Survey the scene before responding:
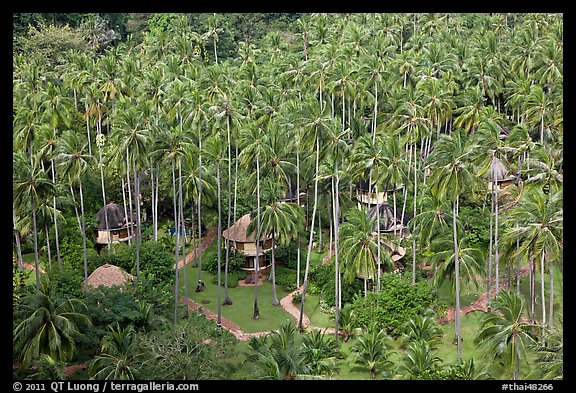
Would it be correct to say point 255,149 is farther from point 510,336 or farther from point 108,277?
point 510,336

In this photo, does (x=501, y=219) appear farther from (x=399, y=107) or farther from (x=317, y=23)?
(x=317, y=23)

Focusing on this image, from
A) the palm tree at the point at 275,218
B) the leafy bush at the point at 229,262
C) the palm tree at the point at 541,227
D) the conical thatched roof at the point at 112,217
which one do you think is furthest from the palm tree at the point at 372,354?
the conical thatched roof at the point at 112,217

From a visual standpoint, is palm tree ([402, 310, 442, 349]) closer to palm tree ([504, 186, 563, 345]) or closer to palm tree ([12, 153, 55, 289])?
palm tree ([504, 186, 563, 345])

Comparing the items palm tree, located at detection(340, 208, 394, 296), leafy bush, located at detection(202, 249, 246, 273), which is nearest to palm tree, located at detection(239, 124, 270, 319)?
leafy bush, located at detection(202, 249, 246, 273)

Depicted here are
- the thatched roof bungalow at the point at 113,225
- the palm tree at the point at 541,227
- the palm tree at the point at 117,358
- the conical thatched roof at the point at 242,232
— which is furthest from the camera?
the thatched roof bungalow at the point at 113,225

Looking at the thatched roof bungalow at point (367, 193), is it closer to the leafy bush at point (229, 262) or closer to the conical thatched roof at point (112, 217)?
the leafy bush at point (229, 262)

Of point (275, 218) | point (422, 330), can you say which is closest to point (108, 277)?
point (275, 218)
